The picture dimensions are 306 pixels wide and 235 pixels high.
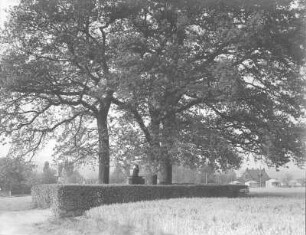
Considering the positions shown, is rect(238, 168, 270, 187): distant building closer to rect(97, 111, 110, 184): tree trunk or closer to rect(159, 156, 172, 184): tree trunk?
rect(159, 156, 172, 184): tree trunk

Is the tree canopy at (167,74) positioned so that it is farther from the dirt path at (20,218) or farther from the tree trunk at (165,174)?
the dirt path at (20,218)

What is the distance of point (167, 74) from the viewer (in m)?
25.9

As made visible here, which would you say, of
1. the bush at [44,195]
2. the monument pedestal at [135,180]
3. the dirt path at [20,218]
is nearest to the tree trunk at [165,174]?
the monument pedestal at [135,180]

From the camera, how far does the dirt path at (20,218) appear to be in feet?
59.0

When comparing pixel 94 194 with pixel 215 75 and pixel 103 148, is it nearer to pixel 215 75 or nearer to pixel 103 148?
pixel 103 148

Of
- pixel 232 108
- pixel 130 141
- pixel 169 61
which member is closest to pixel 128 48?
pixel 169 61

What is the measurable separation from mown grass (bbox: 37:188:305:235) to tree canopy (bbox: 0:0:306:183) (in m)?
8.31

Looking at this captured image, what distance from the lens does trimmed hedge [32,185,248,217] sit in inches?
870

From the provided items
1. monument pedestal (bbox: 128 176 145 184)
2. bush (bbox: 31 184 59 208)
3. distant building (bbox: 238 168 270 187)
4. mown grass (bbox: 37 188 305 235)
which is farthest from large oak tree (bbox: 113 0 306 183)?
mown grass (bbox: 37 188 305 235)

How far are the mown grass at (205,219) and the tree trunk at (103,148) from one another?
957cm

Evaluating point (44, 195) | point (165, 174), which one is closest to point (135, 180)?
point (165, 174)

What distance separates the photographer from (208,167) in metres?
27.6

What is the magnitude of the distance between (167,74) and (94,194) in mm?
7484

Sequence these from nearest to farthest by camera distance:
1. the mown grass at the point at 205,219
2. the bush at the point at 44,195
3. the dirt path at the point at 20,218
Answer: the mown grass at the point at 205,219
the dirt path at the point at 20,218
the bush at the point at 44,195
